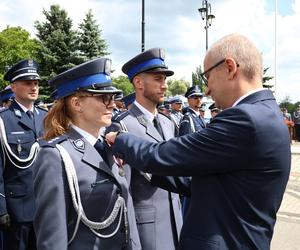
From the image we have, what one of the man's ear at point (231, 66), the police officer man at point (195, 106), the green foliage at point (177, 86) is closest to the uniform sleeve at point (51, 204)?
the man's ear at point (231, 66)

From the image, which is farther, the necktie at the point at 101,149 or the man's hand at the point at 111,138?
the necktie at the point at 101,149

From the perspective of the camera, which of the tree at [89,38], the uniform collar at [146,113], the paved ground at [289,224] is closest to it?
the uniform collar at [146,113]

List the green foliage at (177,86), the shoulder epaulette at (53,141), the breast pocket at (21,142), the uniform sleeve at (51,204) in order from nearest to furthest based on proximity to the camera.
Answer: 1. the uniform sleeve at (51,204)
2. the shoulder epaulette at (53,141)
3. the breast pocket at (21,142)
4. the green foliage at (177,86)

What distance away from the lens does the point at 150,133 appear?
309 cm

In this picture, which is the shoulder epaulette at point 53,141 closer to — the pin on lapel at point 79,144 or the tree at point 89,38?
the pin on lapel at point 79,144

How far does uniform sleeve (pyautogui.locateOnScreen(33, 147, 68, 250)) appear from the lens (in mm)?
1902

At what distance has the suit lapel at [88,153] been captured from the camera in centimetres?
209

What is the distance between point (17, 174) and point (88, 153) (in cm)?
210

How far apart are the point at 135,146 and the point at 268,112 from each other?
668 millimetres

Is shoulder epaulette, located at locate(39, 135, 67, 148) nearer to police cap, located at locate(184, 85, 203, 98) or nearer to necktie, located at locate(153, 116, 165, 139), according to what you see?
necktie, located at locate(153, 116, 165, 139)

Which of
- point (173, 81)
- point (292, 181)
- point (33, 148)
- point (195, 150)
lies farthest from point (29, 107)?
point (173, 81)

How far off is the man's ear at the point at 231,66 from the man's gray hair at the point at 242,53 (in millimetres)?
18

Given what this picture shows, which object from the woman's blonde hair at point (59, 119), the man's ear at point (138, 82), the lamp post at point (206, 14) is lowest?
the woman's blonde hair at point (59, 119)

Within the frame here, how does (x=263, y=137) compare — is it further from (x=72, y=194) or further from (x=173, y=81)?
(x=173, y=81)
